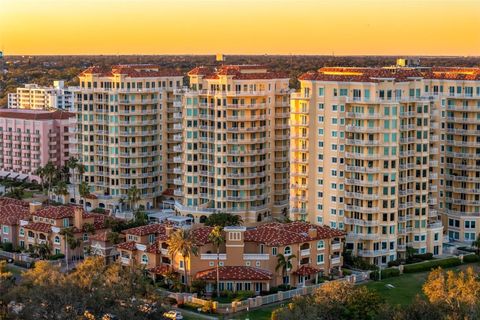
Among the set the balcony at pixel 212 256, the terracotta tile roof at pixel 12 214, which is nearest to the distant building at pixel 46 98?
the terracotta tile roof at pixel 12 214

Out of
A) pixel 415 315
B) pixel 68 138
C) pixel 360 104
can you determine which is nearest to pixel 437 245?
pixel 360 104

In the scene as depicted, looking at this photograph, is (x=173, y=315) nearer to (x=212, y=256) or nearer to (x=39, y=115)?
(x=212, y=256)

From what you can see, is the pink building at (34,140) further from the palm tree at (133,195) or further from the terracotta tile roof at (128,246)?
the terracotta tile roof at (128,246)

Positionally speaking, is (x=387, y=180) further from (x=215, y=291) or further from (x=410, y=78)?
(x=215, y=291)

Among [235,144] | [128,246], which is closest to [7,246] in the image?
[128,246]

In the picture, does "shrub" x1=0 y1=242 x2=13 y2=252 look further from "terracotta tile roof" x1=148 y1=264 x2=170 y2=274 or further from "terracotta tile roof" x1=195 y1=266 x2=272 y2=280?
"terracotta tile roof" x1=195 y1=266 x2=272 y2=280

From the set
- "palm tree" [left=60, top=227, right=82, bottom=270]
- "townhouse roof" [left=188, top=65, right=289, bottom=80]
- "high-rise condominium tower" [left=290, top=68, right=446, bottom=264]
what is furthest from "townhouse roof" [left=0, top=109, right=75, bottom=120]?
"high-rise condominium tower" [left=290, top=68, right=446, bottom=264]
